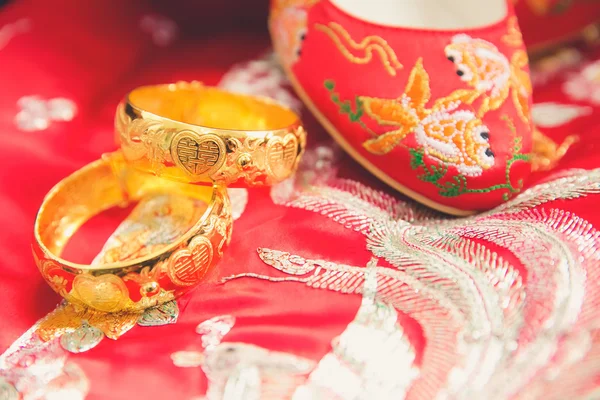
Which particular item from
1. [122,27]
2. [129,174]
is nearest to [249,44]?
[122,27]

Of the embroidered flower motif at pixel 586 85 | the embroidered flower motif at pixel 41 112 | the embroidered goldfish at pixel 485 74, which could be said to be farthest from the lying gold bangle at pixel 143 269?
the embroidered flower motif at pixel 586 85

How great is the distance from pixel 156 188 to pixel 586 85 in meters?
0.56

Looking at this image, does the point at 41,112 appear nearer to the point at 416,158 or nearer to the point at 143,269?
the point at 143,269

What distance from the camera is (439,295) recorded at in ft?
1.33

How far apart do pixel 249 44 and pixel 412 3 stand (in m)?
0.26

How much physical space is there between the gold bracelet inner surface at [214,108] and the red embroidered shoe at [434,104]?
0.08 metres

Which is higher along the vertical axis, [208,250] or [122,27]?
[122,27]

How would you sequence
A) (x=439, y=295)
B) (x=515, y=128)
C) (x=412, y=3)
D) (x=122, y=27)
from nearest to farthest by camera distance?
(x=439, y=295) → (x=515, y=128) → (x=412, y=3) → (x=122, y=27)

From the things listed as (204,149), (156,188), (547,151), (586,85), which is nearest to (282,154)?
(204,149)

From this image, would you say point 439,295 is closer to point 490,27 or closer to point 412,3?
point 490,27

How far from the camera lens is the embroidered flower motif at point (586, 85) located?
70 centimetres

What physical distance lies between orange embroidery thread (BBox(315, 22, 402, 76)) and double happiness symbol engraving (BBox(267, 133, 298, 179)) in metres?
0.11

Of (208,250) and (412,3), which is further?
(412,3)

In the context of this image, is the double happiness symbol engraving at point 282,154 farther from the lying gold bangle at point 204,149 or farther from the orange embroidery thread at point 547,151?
the orange embroidery thread at point 547,151
